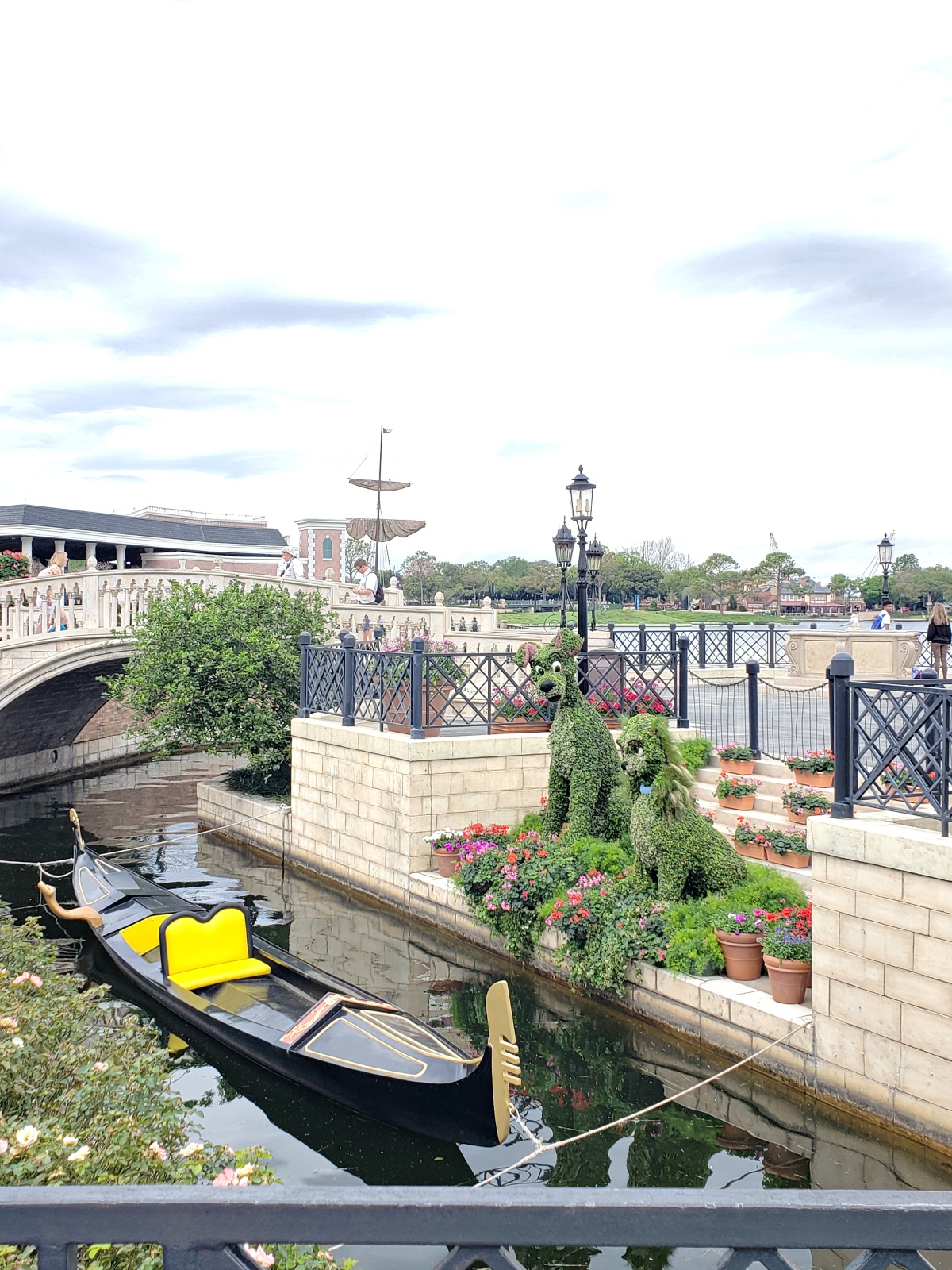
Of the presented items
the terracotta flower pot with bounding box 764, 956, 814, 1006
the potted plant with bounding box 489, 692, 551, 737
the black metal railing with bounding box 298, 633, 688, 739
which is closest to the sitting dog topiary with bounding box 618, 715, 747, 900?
the terracotta flower pot with bounding box 764, 956, 814, 1006

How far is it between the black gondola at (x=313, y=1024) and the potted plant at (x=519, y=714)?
181 inches

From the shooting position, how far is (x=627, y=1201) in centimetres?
127

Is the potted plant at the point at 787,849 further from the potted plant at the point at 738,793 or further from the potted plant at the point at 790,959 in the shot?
the potted plant at the point at 790,959

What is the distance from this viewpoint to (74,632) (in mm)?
19609

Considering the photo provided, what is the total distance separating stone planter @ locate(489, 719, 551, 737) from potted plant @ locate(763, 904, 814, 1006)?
5.45 meters

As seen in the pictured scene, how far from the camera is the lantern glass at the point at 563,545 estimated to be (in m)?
17.3

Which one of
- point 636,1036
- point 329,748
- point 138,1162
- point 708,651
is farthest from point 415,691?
point 708,651

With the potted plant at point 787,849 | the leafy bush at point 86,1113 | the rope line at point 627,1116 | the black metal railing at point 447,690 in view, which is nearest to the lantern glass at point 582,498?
the black metal railing at point 447,690

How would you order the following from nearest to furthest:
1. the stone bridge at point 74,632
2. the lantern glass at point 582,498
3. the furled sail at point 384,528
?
the lantern glass at point 582,498 → the stone bridge at point 74,632 → the furled sail at point 384,528

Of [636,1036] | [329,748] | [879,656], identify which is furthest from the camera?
[879,656]

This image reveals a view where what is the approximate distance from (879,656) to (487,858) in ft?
40.8

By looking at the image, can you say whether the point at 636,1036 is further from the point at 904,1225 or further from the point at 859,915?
the point at 904,1225

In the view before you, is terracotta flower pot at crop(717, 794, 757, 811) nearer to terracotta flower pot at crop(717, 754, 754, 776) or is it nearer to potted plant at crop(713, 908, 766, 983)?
terracotta flower pot at crop(717, 754, 754, 776)

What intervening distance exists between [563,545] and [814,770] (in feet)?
25.4
